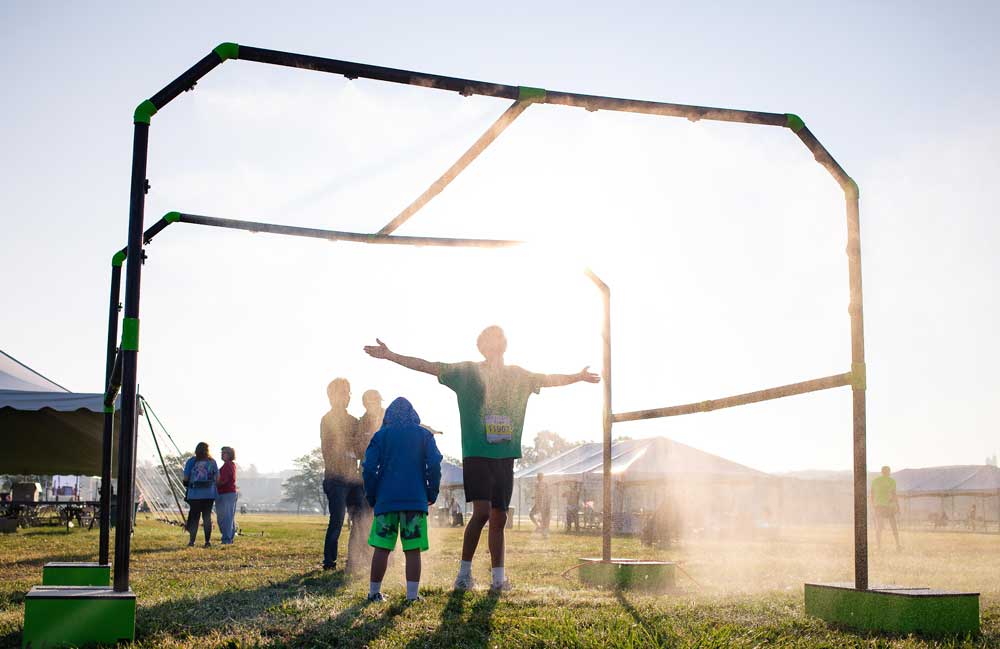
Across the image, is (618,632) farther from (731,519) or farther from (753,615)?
(731,519)

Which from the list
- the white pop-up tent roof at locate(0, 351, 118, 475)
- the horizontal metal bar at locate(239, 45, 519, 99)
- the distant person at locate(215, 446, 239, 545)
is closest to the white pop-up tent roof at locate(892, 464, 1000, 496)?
the distant person at locate(215, 446, 239, 545)

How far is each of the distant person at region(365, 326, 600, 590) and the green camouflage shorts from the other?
1.36ft

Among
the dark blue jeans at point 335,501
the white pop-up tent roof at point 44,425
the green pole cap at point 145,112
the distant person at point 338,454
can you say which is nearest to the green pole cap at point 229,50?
the green pole cap at point 145,112

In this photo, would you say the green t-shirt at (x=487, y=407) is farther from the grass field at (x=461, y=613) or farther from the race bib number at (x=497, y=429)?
the grass field at (x=461, y=613)

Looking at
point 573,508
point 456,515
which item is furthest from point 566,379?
point 456,515

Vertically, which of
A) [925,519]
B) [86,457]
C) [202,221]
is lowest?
[925,519]

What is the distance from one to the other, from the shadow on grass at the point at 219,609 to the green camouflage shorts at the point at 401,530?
20.9 inches

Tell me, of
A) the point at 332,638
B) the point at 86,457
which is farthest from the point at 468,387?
the point at 86,457

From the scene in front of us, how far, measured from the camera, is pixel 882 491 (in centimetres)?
1817

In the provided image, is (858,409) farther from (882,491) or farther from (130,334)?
(882,491)

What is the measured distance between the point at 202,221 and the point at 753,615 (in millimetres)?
3968

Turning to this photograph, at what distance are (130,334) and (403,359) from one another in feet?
7.02

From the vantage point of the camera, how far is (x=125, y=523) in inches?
159

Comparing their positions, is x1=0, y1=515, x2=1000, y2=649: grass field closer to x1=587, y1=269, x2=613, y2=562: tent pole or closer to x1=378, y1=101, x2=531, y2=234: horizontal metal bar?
x1=587, y1=269, x2=613, y2=562: tent pole
